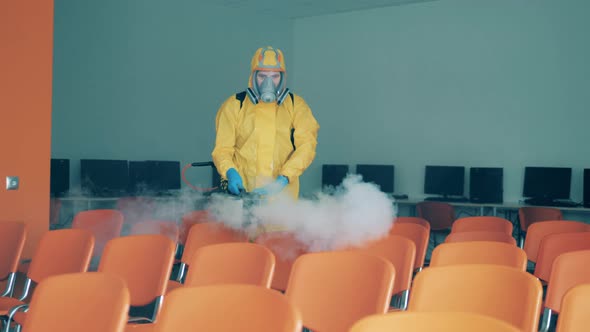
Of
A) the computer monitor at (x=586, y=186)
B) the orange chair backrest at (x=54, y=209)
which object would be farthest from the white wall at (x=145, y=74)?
the computer monitor at (x=586, y=186)

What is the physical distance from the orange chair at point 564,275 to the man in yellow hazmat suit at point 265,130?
1.82 m

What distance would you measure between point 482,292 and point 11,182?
3334mm

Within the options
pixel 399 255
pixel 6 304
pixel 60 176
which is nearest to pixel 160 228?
pixel 6 304

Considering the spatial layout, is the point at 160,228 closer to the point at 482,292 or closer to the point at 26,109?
the point at 26,109

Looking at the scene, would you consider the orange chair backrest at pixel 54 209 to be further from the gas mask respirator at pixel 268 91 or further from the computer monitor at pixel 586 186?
the computer monitor at pixel 586 186

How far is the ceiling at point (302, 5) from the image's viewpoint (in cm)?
888

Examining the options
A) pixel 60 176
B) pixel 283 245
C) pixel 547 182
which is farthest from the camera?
pixel 547 182

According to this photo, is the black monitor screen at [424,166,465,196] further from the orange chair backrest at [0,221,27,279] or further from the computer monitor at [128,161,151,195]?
the orange chair backrest at [0,221,27,279]

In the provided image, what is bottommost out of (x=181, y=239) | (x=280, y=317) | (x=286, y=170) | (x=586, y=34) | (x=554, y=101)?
(x=181, y=239)

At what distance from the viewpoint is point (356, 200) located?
3992mm

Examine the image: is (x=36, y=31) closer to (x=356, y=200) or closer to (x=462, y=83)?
(x=356, y=200)

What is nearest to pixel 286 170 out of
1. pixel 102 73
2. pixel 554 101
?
pixel 102 73

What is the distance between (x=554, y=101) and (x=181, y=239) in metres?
5.04

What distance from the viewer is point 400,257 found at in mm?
3303
